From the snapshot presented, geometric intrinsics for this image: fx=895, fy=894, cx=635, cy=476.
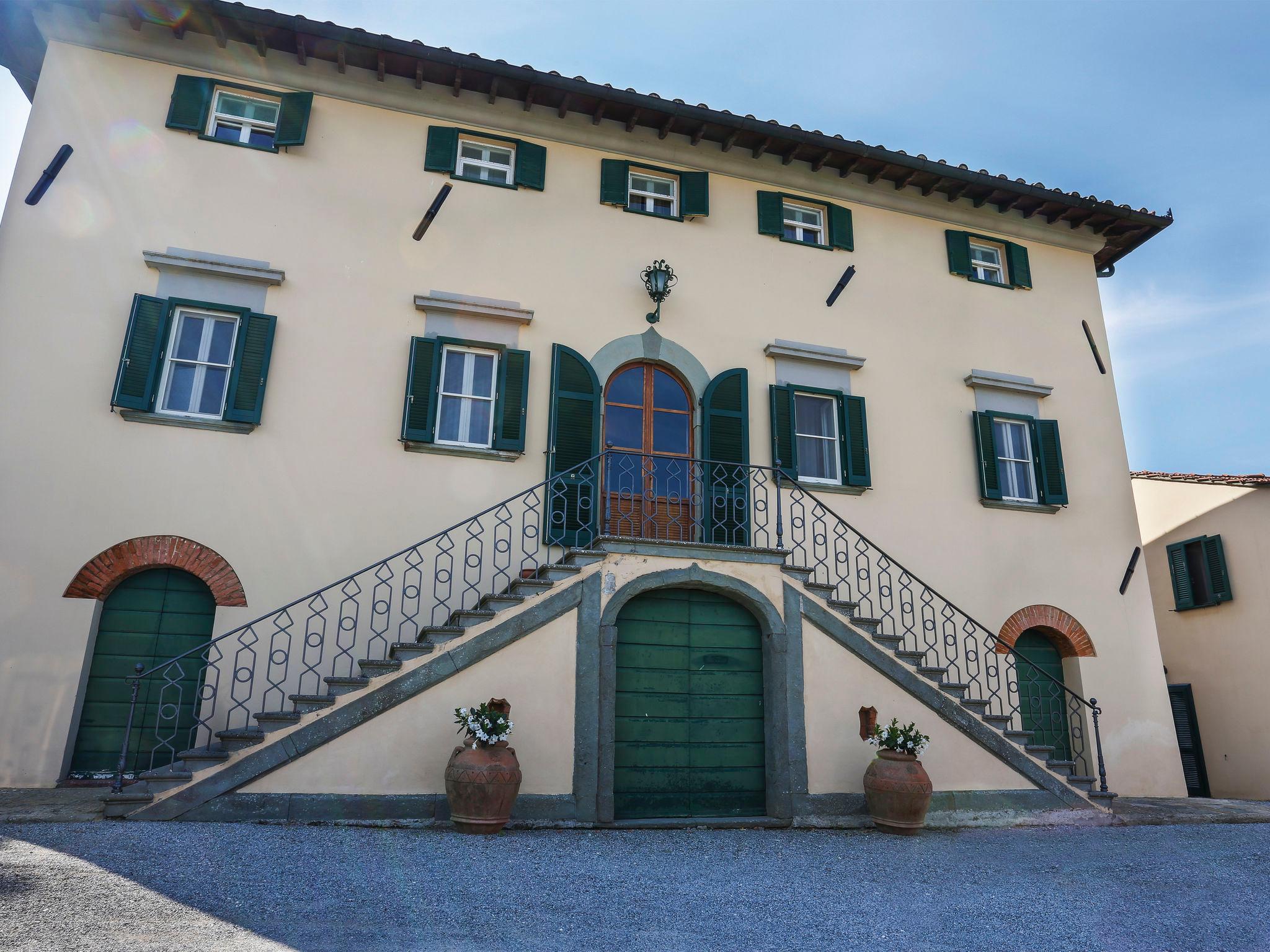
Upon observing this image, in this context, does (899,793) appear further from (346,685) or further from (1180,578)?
(1180,578)

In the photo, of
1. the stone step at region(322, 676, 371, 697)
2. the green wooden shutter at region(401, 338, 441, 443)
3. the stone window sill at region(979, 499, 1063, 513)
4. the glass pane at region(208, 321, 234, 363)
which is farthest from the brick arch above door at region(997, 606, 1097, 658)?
the glass pane at region(208, 321, 234, 363)

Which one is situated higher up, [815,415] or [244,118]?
[244,118]

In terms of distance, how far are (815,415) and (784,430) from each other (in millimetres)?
713

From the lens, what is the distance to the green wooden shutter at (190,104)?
9703mm

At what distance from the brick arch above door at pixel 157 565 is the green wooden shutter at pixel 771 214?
24.8 feet

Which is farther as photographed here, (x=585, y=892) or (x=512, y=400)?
(x=512, y=400)

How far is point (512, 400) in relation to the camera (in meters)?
9.84

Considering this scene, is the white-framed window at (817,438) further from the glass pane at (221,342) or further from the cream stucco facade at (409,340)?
the glass pane at (221,342)


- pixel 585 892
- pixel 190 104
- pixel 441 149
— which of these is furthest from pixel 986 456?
pixel 190 104

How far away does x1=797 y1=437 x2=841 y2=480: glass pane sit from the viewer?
1101 cm

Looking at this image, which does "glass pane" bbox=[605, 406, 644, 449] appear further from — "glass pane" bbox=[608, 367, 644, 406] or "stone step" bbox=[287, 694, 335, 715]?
"stone step" bbox=[287, 694, 335, 715]

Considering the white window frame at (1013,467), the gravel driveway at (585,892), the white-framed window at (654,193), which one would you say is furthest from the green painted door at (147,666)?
the white window frame at (1013,467)

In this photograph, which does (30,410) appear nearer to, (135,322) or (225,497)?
(135,322)

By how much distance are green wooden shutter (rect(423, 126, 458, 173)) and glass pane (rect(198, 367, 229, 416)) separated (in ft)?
11.0
